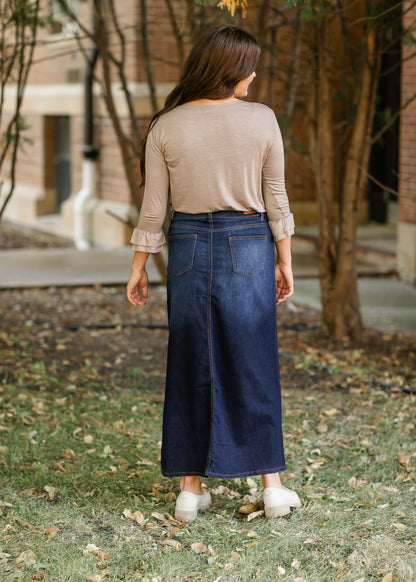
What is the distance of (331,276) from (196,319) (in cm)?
344

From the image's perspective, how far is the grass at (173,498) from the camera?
3396mm

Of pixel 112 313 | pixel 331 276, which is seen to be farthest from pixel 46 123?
pixel 331 276

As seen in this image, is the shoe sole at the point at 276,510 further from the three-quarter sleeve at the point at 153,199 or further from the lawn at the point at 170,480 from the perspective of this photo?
the three-quarter sleeve at the point at 153,199

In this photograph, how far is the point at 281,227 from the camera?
11.9 feet

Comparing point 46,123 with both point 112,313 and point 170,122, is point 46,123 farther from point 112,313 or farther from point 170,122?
point 170,122

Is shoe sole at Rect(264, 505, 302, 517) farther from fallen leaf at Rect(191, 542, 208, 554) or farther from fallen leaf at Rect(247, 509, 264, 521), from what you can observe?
fallen leaf at Rect(191, 542, 208, 554)

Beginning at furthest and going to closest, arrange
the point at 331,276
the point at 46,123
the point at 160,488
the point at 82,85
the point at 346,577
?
the point at 46,123
the point at 82,85
the point at 331,276
the point at 160,488
the point at 346,577

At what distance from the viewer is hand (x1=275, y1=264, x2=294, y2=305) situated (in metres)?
3.76

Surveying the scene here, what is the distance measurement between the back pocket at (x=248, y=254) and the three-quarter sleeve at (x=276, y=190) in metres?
0.08

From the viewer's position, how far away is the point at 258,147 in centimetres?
348

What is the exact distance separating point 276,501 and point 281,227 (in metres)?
1.18

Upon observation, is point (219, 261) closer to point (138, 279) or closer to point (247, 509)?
point (138, 279)

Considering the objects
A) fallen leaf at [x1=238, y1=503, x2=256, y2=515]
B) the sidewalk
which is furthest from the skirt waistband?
the sidewalk

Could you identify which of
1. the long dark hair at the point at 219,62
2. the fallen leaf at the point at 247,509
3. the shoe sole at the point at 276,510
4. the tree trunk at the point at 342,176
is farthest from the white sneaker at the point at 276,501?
the tree trunk at the point at 342,176
